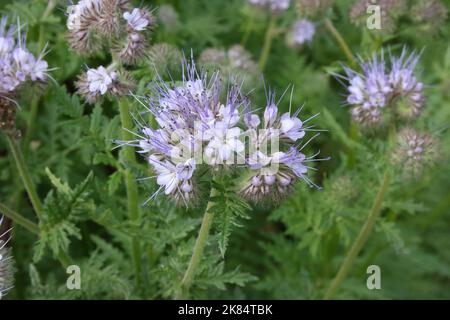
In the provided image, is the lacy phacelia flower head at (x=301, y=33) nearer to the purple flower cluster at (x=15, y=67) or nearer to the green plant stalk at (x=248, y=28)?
the green plant stalk at (x=248, y=28)

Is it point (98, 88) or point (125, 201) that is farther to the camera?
point (125, 201)

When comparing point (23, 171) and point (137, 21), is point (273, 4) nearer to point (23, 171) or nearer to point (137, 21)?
point (137, 21)

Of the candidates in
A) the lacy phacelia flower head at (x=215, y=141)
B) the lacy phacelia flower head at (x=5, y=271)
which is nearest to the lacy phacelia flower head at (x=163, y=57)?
the lacy phacelia flower head at (x=215, y=141)

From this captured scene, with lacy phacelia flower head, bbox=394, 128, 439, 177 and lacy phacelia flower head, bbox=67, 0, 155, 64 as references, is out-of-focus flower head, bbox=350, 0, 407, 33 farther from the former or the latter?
lacy phacelia flower head, bbox=67, 0, 155, 64
